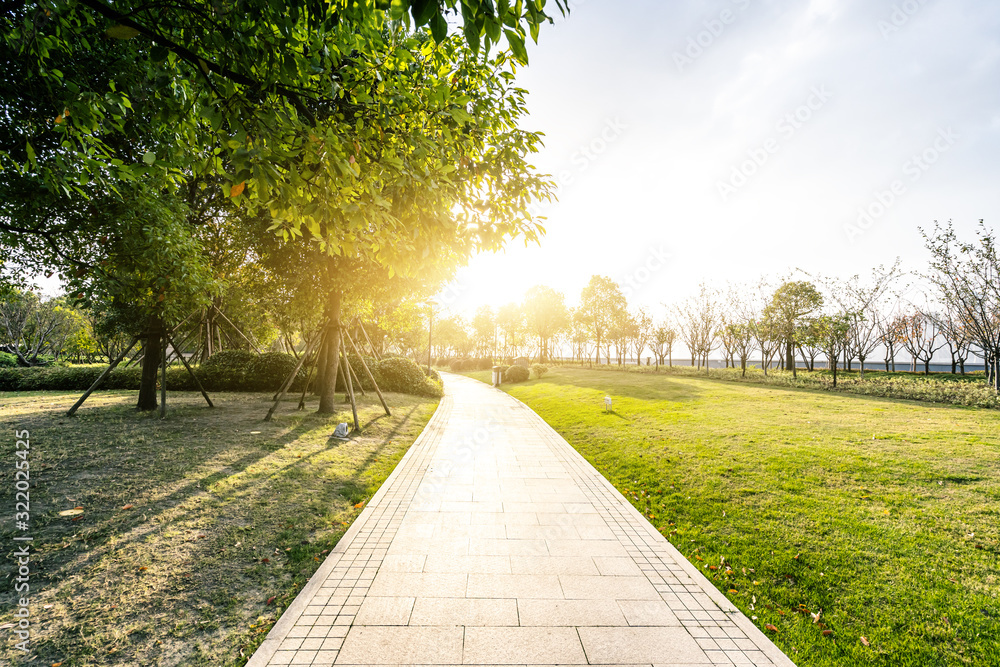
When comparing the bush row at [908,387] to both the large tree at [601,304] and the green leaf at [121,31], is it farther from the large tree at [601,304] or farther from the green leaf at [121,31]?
the green leaf at [121,31]

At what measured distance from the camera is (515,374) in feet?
103

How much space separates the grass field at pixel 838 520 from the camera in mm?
3584

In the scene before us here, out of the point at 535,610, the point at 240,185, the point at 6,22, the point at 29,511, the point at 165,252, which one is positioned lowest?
the point at 535,610

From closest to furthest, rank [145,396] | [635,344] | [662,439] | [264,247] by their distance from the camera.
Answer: [662,439], [145,396], [264,247], [635,344]

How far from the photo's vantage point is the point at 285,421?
10883 mm

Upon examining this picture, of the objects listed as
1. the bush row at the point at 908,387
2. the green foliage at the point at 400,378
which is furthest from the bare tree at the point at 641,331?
the green foliage at the point at 400,378

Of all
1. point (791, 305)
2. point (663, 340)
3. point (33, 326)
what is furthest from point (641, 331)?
point (33, 326)

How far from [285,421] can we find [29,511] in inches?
242

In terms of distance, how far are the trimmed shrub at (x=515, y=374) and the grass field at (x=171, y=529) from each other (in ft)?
72.8

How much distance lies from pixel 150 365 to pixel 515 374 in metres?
23.3

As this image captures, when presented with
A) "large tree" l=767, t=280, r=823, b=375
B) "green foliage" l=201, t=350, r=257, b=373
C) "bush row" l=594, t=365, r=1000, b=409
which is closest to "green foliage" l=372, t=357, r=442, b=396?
"green foliage" l=201, t=350, r=257, b=373

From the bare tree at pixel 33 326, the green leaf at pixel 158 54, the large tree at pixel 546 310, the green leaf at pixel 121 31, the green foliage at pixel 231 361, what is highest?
the large tree at pixel 546 310

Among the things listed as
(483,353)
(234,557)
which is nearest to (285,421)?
(234,557)

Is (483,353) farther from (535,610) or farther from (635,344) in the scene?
(535,610)
